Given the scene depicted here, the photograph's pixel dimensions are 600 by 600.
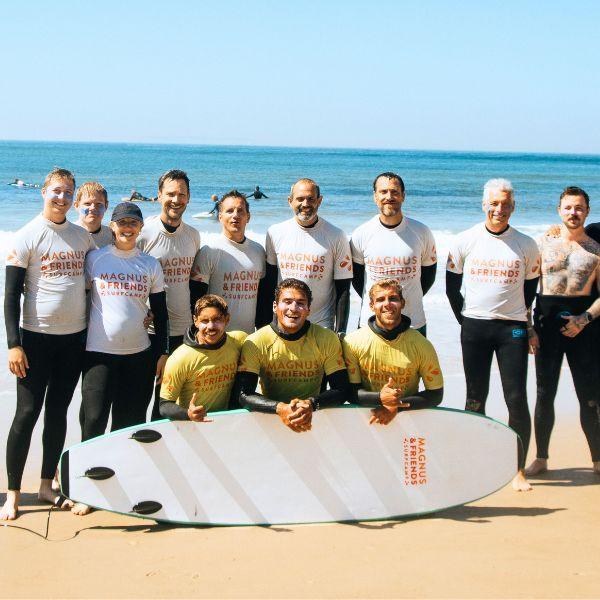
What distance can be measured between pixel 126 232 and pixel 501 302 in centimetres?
199

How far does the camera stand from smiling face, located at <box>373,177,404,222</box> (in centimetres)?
402

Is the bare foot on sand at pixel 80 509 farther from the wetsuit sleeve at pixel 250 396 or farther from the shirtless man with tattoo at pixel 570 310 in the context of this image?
the shirtless man with tattoo at pixel 570 310

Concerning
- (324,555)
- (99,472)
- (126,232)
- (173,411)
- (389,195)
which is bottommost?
(324,555)

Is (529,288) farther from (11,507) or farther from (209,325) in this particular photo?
(11,507)

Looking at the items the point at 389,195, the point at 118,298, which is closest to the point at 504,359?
the point at 389,195

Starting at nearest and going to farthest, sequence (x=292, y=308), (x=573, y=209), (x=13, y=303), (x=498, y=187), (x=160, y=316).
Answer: (x=292, y=308), (x=13, y=303), (x=160, y=316), (x=498, y=187), (x=573, y=209)

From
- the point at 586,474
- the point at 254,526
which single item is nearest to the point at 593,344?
the point at 586,474

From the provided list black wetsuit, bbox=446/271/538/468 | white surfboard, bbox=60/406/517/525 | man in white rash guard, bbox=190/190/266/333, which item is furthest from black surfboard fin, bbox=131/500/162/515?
black wetsuit, bbox=446/271/538/468

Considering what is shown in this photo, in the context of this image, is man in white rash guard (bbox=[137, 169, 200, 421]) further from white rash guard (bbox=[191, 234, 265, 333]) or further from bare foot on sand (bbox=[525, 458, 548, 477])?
bare foot on sand (bbox=[525, 458, 548, 477])

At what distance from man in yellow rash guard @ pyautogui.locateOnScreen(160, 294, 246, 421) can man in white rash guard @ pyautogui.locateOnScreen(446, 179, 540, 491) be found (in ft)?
4.50

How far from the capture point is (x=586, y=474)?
439 centimetres

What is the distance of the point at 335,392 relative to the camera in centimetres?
354

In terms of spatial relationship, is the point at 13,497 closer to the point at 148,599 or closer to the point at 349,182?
the point at 148,599

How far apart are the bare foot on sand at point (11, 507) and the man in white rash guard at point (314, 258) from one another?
1642 mm
